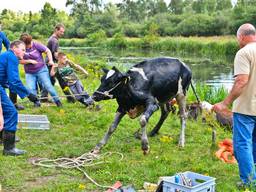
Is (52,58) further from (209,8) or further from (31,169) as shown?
(209,8)

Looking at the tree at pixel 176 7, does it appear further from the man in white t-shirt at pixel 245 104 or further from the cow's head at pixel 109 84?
the man in white t-shirt at pixel 245 104

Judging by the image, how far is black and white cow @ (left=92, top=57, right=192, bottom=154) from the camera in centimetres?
769

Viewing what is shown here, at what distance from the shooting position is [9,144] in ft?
24.9

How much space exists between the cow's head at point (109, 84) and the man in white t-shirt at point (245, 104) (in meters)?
2.06

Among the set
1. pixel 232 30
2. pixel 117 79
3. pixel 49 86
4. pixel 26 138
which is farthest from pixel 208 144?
pixel 232 30

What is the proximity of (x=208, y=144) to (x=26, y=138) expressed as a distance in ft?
11.7

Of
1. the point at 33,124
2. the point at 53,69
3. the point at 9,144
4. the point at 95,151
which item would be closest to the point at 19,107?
the point at 53,69

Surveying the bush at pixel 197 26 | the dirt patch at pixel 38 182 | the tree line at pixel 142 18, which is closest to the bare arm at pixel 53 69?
the dirt patch at pixel 38 182

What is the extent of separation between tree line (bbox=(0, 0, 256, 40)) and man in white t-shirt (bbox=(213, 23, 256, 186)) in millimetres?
48491

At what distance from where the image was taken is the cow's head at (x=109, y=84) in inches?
301

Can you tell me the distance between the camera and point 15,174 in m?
6.61

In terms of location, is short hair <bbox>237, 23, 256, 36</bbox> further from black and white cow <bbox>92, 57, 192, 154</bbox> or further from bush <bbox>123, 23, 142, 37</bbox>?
bush <bbox>123, 23, 142, 37</bbox>

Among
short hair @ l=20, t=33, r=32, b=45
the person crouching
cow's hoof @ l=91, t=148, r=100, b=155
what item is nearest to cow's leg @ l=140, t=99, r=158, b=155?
cow's hoof @ l=91, t=148, r=100, b=155

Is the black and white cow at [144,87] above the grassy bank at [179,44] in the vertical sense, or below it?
above
